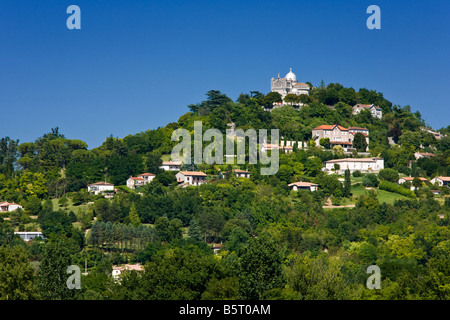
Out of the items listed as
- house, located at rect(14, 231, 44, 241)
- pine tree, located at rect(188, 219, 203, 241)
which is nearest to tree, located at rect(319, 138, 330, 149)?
pine tree, located at rect(188, 219, 203, 241)

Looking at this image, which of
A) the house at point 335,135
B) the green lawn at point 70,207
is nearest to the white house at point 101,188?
the green lawn at point 70,207

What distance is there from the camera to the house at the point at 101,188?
59.1 m

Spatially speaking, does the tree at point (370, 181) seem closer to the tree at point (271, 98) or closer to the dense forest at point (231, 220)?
the dense forest at point (231, 220)

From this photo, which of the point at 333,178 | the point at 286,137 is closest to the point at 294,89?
the point at 286,137

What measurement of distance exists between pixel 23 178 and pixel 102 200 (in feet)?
32.6

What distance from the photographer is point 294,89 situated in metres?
86.4

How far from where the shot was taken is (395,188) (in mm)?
58656

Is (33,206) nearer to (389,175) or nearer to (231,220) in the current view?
(231,220)

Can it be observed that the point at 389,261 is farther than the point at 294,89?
No

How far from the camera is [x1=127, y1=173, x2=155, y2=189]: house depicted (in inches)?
2405

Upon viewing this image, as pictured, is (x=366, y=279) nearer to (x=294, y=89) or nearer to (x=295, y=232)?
(x=295, y=232)

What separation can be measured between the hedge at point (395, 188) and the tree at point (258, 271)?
32.9 metres

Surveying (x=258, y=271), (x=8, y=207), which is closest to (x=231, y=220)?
(x=8, y=207)
